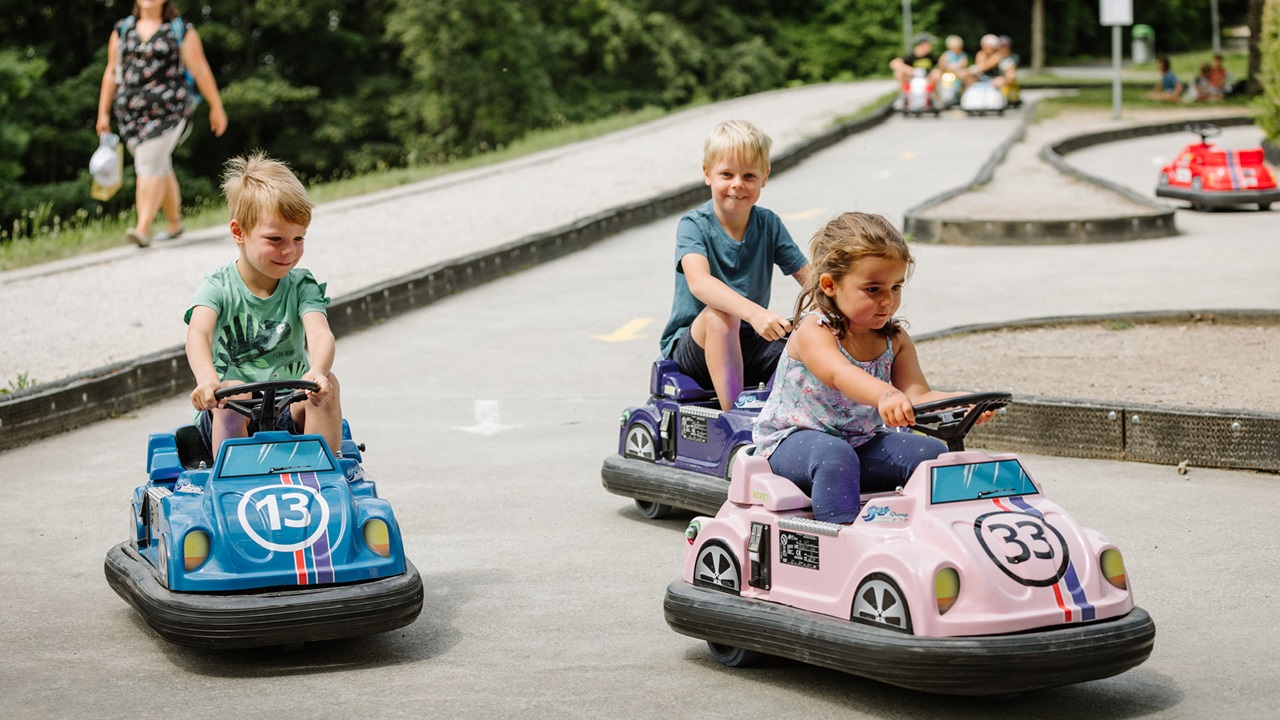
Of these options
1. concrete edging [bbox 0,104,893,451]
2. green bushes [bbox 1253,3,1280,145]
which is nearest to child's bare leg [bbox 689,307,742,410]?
concrete edging [bbox 0,104,893,451]

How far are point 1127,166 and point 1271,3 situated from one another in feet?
9.50

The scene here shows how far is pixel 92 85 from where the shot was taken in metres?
40.4

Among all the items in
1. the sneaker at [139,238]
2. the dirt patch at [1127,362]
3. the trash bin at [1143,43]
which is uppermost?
the sneaker at [139,238]

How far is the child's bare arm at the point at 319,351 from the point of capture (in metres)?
5.02

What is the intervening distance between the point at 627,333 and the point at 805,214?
638 cm

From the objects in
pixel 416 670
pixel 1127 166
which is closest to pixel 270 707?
pixel 416 670

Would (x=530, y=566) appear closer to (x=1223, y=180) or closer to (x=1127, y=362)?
(x=1127, y=362)

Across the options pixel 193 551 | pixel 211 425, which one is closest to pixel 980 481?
pixel 193 551

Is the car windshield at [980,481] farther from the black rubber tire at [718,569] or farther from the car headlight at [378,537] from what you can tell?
the car headlight at [378,537]

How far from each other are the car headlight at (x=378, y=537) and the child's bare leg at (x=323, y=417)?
0.48 meters

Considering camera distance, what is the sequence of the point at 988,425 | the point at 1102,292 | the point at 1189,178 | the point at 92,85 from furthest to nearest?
the point at 92,85, the point at 1189,178, the point at 1102,292, the point at 988,425

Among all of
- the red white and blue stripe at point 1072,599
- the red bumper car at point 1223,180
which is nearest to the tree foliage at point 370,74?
the red bumper car at point 1223,180

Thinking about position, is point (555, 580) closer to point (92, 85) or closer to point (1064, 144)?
point (1064, 144)

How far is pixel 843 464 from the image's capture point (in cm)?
452
